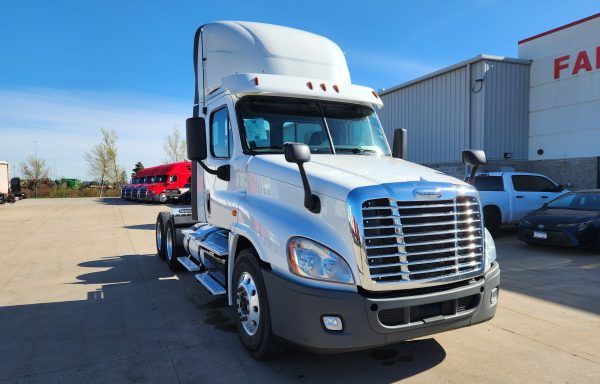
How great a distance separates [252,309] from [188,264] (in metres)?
3.12

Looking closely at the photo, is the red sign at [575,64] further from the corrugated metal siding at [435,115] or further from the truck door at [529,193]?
the truck door at [529,193]

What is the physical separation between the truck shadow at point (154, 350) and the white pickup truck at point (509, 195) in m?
8.15

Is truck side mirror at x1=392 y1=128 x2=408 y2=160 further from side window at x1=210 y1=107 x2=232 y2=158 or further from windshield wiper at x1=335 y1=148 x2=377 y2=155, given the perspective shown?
Result: side window at x1=210 y1=107 x2=232 y2=158

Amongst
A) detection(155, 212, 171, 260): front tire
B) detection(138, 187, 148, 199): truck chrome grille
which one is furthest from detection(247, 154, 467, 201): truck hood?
detection(138, 187, 148, 199): truck chrome grille

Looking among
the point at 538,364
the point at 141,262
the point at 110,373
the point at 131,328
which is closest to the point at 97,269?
the point at 141,262

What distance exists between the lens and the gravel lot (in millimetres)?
3611

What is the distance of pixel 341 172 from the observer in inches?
143

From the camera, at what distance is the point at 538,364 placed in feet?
12.3

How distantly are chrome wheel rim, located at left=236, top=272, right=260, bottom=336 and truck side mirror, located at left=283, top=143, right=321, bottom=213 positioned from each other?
934mm

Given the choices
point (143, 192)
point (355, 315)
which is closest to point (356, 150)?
point (355, 315)

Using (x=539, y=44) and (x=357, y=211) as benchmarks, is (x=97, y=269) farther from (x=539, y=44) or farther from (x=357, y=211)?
(x=539, y=44)

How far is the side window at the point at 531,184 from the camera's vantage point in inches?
462

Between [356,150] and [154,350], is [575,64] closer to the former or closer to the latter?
[356,150]

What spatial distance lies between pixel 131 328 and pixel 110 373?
113cm
